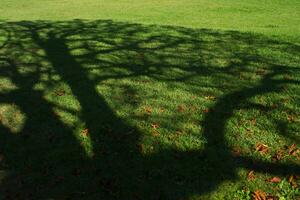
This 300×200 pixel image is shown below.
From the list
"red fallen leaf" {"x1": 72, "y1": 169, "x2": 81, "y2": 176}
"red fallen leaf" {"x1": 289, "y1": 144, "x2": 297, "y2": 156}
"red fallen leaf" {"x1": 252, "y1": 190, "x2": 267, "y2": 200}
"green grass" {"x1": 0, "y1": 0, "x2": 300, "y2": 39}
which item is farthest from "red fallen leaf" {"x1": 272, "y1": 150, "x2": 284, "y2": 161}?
"green grass" {"x1": 0, "y1": 0, "x2": 300, "y2": 39}

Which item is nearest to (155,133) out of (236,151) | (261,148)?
(236,151)

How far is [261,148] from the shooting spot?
5977 millimetres

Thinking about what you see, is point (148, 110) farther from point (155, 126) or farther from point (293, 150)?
point (293, 150)

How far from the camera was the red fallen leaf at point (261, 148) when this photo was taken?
5.91 metres

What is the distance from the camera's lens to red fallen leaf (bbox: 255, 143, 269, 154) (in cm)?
591

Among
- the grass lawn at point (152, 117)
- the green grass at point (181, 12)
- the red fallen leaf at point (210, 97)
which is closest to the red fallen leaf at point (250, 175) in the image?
the grass lawn at point (152, 117)

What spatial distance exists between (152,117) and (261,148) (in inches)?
84.1

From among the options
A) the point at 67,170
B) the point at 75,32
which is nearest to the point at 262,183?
the point at 67,170

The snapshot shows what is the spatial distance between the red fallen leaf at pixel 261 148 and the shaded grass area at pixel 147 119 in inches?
2.5

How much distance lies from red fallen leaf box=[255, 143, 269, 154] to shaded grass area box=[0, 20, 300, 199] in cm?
6

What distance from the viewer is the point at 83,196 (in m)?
5.18

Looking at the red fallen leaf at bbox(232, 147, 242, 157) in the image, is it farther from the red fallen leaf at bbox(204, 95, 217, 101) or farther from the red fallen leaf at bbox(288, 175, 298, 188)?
the red fallen leaf at bbox(204, 95, 217, 101)

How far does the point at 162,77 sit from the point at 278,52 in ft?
13.1

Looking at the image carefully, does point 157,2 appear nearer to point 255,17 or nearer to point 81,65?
point 255,17
